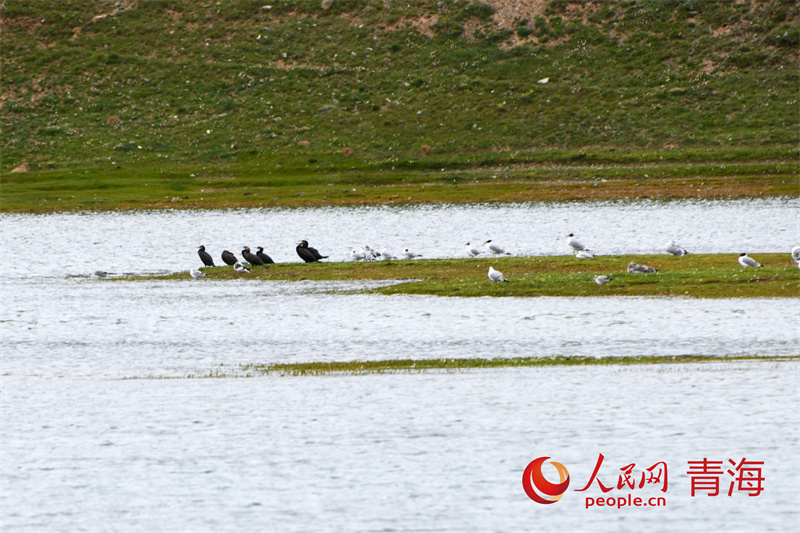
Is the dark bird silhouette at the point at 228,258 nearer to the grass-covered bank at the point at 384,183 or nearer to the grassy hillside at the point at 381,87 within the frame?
the grass-covered bank at the point at 384,183

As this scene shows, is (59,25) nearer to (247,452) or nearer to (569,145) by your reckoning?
(569,145)

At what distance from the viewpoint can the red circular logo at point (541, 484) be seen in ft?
42.6

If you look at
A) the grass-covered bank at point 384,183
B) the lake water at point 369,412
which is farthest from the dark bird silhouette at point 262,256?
the grass-covered bank at point 384,183

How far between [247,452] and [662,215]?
145ft

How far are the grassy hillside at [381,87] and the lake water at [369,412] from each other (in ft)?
168

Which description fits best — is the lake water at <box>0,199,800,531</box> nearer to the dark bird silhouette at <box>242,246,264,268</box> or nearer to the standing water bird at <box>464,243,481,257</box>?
the dark bird silhouette at <box>242,246,264,268</box>

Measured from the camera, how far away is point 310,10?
124 metres

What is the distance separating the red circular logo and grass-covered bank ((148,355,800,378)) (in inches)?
261

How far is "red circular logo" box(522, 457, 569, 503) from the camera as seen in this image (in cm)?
1298

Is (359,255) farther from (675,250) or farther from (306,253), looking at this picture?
(675,250)

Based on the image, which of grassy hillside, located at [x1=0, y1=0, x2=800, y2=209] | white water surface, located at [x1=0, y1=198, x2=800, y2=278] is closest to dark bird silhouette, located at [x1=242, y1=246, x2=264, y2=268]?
white water surface, located at [x1=0, y1=198, x2=800, y2=278]

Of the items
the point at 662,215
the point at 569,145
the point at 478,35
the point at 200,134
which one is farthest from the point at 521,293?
the point at 478,35

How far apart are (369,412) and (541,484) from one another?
15.0 feet

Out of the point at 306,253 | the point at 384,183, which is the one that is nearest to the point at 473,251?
the point at 306,253
